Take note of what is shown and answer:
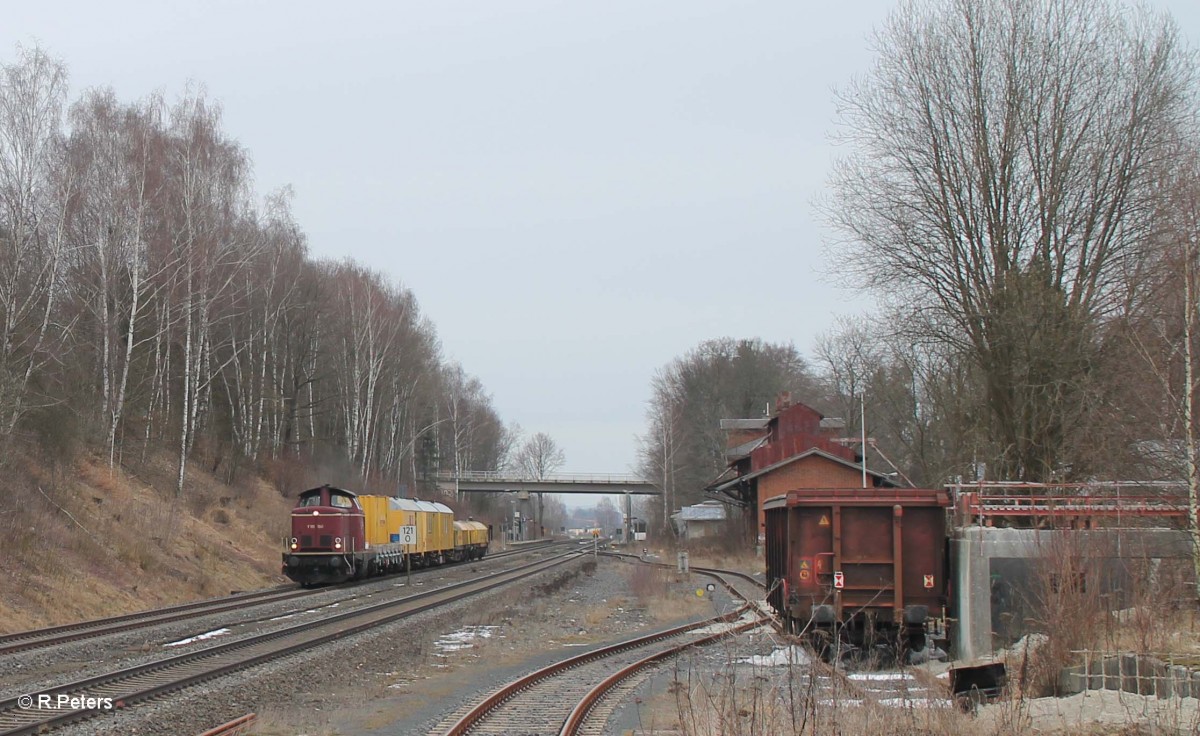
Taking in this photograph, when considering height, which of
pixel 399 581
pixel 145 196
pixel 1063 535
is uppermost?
pixel 145 196

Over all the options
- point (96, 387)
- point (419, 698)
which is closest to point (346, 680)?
point (419, 698)

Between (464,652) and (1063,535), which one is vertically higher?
(1063,535)

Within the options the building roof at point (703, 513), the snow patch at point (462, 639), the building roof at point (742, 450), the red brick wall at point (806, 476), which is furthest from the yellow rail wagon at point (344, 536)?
the building roof at point (703, 513)

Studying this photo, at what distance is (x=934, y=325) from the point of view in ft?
88.0

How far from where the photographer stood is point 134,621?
838 inches

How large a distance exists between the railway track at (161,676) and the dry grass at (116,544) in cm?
575

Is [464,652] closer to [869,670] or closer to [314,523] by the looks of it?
[869,670]

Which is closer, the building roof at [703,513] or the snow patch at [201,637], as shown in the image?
the snow patch at [201,637]

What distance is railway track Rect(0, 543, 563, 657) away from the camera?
17516 mm

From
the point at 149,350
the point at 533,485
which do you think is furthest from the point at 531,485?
the point at 149,350

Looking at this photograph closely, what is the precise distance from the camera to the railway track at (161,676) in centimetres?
1112

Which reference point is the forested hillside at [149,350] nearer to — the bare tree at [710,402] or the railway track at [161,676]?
the railway track at [161,676]

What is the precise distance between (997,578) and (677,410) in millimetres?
77784

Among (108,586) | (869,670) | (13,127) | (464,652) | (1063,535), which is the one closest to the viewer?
(1063,535)
